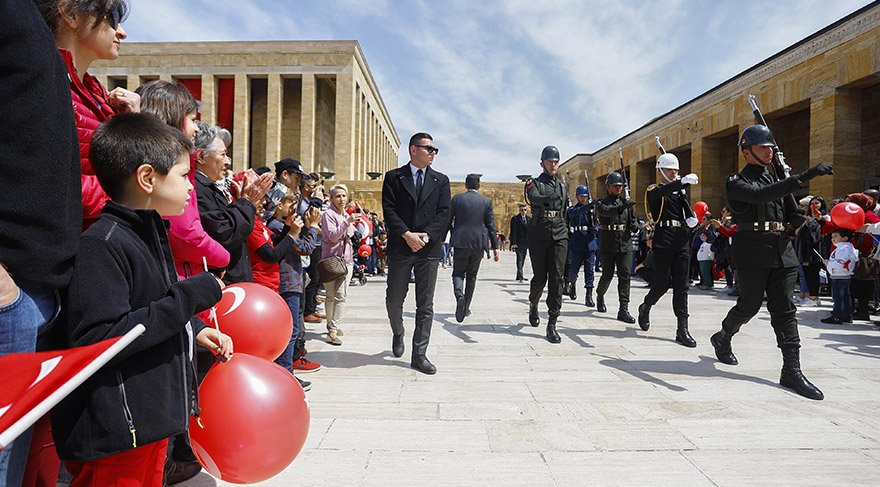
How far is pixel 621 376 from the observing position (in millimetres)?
4520

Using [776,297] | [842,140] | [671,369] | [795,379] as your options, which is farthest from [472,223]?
[842,140]

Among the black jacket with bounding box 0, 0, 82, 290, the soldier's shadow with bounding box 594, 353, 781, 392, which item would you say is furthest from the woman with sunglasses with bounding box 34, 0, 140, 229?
the soldier's shadow with bounding box 594, 353, 781, 392

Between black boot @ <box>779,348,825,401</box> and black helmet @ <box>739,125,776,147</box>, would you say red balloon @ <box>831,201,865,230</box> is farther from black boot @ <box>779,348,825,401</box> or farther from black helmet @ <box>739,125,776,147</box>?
black boot @ <box>779,348,825,401</box>

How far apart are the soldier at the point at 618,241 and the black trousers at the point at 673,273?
0.99 meters

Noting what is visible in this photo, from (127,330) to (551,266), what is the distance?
208 inches

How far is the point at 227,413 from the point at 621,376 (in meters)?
3.64

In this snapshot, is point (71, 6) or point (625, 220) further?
point (625, 220)

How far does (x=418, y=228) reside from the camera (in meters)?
4.91

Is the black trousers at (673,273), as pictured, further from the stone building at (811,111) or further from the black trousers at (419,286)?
the stone building at (811,111)

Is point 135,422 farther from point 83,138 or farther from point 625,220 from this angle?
point 625,220

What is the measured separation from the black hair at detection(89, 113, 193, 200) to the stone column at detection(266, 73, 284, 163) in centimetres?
3893

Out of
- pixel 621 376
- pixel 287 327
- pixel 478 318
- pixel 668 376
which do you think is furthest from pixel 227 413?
pixel 478 318

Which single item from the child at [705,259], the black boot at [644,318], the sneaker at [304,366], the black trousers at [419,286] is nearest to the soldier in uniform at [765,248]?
the black boot at [644,318]

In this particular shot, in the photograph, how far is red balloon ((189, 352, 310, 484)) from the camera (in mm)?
1876
